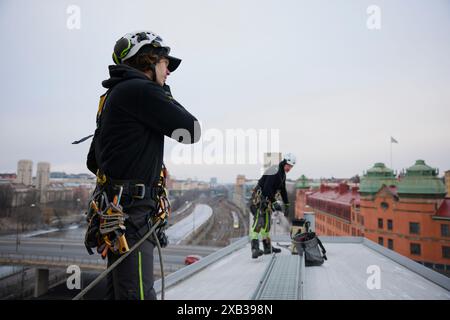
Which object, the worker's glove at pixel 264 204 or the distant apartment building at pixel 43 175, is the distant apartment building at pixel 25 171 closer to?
the distant apartment building at pixel 43 175

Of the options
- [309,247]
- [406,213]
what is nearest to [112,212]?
[309,247]

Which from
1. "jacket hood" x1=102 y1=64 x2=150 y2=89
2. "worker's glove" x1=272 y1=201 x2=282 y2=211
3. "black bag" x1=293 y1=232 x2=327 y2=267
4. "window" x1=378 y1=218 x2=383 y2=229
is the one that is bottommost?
"window" x1=378 y1=218 x2=383 y2=229

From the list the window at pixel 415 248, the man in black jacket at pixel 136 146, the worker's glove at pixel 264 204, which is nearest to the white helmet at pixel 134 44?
the man in black jacket at pixel 136 146

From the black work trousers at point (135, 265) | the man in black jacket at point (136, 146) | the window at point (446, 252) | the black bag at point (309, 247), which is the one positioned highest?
the man in black jacket at point (136, 146)

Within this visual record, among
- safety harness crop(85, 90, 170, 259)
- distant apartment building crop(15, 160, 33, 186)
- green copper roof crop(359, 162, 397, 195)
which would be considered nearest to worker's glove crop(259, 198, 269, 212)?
safety harness crop(85, 90, 170, 259)

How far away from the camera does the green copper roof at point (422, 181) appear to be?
1922 centimetres

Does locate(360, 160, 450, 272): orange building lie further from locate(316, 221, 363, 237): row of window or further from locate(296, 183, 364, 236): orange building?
locate(296, 183, 364, 236): orange building

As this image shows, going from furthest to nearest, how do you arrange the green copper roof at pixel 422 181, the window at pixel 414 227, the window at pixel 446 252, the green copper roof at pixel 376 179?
the green copper roof at pixel 376 179 → the window at pixel 414 227 → the green copper roof at pixel 422 181 → the window at pixel 446 252

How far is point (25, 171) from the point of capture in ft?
70.8

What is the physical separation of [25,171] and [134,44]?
81.5ft

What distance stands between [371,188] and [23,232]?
31.9 meters

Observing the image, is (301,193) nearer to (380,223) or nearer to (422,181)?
(380,223)

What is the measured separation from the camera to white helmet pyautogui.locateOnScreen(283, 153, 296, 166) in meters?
6.44

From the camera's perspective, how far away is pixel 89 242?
5.52 feet
